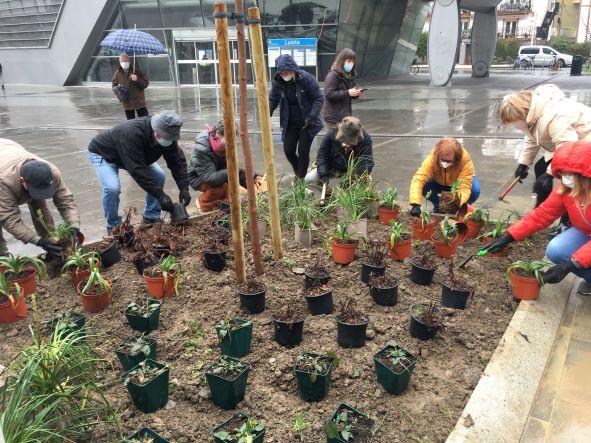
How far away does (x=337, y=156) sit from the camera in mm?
5312

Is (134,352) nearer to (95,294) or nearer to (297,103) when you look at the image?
(95,294)

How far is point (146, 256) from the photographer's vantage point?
3764 millimetres

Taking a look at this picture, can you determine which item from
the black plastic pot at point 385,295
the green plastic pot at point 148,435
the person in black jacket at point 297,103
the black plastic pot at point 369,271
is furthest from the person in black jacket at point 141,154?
the green plastic pot at point 148,435

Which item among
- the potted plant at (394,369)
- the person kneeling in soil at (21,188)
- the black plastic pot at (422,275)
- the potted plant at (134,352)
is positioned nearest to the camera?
the potted plant at (394,369)

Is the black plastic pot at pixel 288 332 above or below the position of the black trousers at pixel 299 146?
below

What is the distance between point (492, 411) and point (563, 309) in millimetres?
1399

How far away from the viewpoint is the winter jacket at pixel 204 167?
5.10 meters

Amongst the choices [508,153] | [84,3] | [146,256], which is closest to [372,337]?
[146,256]

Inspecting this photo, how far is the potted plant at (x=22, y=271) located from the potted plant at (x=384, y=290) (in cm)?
230

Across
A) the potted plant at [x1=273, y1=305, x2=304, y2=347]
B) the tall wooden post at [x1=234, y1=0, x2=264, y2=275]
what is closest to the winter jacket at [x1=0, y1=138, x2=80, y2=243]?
the tall wooden post at [x1=234, y1=0, x2=264, y2=275]

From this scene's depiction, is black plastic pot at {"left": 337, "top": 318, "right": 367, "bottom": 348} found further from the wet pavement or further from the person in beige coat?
the wet pavement

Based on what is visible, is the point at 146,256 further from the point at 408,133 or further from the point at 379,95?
the point at 379,95

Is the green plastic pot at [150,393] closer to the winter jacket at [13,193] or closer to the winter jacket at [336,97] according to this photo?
the winter jacket at [13,193]

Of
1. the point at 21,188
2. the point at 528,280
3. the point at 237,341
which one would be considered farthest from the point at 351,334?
the point at 21,188
